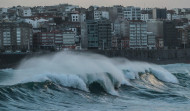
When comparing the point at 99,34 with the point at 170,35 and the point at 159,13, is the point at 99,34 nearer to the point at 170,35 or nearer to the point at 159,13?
the point at 170,35

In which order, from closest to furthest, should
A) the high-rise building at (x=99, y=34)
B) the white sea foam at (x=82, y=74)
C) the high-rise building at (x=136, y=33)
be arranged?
the white sea foam at (x=82, y=74) → the high-rise building at (x=99, y=34) → the high-rise building at (x=136, y=33)

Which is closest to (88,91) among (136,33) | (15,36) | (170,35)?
(15,36)

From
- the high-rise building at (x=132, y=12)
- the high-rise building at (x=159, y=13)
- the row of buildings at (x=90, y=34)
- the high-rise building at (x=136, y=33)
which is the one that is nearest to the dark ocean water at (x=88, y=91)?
Answer: the row of buildings at (x=90, y=34)

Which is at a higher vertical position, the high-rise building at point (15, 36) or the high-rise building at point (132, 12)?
the high-rise building at point (132, 12)

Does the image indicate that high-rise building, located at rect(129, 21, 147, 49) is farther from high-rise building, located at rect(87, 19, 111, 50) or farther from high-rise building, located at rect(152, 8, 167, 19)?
high-rise building, located at rect(152, 8, 167, 19)

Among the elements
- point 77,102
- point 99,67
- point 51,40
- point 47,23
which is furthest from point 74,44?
point 77,102

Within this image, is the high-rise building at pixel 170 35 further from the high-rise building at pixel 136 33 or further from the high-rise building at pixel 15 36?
the high-rise building at pixel 15 36

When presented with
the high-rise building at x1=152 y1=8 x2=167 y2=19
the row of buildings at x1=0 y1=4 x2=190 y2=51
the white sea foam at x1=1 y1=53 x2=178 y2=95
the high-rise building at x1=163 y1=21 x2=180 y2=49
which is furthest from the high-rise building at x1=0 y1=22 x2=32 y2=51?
the high-rise building at x1=152 y1=8 x2=167 y2=19

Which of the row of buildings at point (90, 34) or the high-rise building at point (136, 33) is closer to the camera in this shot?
the row of buildings at point (90, 34)
